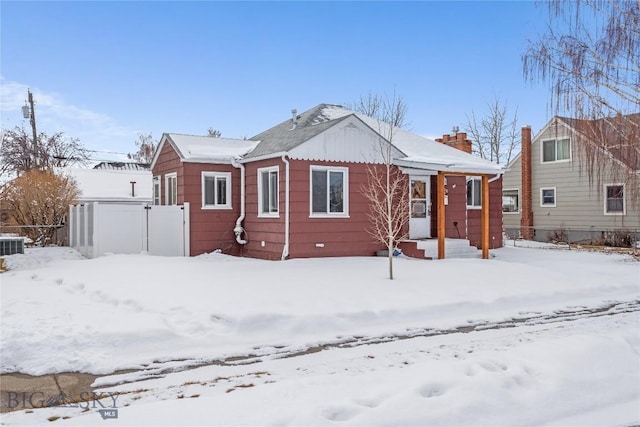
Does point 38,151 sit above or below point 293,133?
above

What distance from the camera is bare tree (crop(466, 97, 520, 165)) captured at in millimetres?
35250

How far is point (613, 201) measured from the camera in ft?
71.9

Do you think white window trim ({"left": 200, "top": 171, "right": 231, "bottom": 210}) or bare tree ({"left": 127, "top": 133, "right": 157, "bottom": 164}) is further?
bare tree ({"left": 127, "top": 133, "right": 157, "bottom": 164})

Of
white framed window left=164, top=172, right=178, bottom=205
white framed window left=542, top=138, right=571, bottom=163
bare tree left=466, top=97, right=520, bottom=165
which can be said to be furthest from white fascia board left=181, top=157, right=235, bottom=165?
bare tree left=466, top=97, right=520, bottom=165

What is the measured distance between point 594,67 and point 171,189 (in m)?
12.4

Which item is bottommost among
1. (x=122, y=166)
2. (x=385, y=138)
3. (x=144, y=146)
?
(x=385, y=138)

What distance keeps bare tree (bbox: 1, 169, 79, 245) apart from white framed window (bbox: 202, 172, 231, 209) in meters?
5.63

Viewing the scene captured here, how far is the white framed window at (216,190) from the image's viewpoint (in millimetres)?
15066

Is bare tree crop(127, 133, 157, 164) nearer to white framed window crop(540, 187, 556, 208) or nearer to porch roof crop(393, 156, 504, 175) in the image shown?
white framed window crop(540, 187, 556, 208)

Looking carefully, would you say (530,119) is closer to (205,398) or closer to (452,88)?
(452,88)

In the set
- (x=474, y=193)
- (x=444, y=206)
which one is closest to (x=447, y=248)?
(x=444, y=206)

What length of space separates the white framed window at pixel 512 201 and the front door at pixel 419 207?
12692mm

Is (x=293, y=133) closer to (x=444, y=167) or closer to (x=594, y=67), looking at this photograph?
(x=444, y=167)

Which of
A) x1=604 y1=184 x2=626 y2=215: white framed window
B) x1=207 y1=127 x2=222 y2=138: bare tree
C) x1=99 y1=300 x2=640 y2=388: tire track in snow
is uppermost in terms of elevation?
x1=207 y1=127 x2=222 y2=138: bare tree
